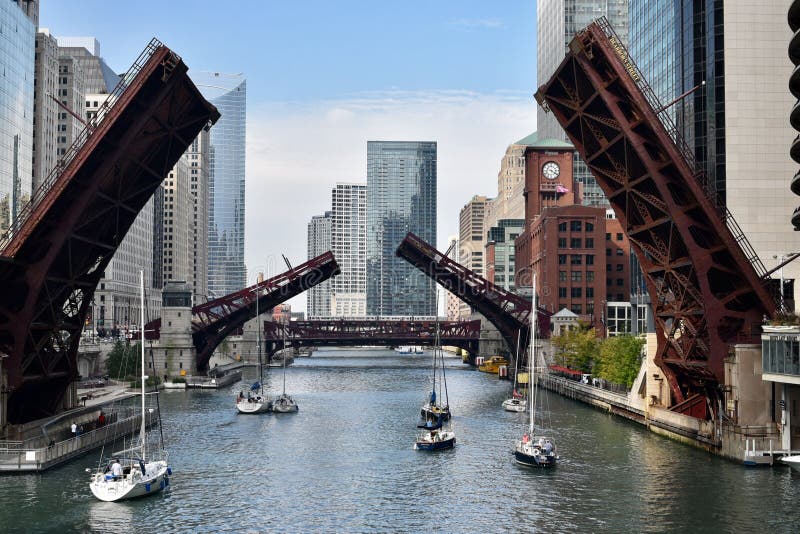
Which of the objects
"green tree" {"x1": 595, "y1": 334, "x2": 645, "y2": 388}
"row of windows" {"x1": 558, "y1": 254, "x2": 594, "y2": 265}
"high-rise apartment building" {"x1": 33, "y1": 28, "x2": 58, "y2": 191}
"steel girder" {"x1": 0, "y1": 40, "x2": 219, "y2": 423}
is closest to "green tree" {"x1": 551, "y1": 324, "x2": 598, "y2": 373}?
"green tree" {"x1": 595, "y1": 334, "x2": 645, "y2": 388}

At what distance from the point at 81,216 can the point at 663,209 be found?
2618cm

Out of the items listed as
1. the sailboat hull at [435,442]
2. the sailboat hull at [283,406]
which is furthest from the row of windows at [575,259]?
the sailboat hull at [435,442]

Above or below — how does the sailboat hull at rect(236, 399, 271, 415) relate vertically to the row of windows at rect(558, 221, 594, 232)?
A: below

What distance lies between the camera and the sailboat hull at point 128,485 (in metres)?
33.9

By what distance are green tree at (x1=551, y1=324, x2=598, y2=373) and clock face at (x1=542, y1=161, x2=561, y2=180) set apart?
40689 mm

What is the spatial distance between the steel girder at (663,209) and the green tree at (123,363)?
5007 cm

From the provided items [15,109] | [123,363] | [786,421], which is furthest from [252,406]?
[15,109]

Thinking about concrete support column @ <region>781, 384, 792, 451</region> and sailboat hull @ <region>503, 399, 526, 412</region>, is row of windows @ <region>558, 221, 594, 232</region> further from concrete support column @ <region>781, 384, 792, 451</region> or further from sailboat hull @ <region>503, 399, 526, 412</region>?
concrete support column @ <region>781, 384, 792, 451</region>

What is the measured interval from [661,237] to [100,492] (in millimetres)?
27826

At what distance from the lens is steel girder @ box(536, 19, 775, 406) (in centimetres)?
4119

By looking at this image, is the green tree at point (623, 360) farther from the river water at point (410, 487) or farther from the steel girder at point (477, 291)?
the steel girder at point (477, 291)

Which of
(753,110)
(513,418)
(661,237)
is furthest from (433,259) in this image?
(661,237)

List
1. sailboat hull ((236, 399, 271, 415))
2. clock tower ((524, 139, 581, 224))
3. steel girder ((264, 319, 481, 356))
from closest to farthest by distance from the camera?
1. sailboat hull ((236, 399, 271, 415))
2. steel girder ((264, 319, 481, 356))
3. clock tower ((524, 139, 581, 224))

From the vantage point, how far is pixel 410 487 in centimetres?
3750
